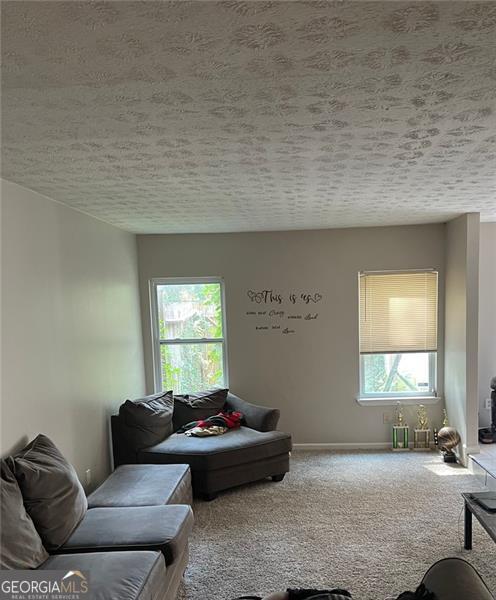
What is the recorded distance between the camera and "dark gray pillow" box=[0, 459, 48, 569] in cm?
192

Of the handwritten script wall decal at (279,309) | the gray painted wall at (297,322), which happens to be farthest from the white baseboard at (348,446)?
the handwritten script wall decal at (279,309)

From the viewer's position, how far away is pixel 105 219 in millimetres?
3752

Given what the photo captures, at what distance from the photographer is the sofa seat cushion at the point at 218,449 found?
3.64 meters

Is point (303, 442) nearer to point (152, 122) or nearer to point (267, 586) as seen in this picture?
point (267, 586)

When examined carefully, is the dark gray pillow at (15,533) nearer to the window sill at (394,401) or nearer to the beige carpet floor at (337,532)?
the beige carpet floor at (337,532)

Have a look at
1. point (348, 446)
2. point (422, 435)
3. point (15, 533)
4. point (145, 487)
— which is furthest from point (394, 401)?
point (15, 533)

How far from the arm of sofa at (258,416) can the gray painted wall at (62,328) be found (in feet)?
3.76

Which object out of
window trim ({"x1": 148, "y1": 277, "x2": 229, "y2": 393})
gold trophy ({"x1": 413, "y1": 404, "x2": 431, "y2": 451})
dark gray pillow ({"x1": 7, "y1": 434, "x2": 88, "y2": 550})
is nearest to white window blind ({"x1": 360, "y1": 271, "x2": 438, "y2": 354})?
gold trophy ({"x1": 413, "y1": 404, "x2": 431, "y2": 451})

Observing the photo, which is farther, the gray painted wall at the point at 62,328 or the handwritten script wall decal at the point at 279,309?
the handwritten script wall decal at the point at 279,309

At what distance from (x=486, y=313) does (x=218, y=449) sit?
319cm

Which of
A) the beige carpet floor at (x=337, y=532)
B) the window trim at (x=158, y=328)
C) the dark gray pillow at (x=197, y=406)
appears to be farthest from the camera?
the window trim at (x=158, y=328)

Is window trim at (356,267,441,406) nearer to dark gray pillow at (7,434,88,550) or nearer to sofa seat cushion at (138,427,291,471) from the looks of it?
sofa seat cushion at (138,427,291,471)

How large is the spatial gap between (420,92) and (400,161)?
0.85 meters

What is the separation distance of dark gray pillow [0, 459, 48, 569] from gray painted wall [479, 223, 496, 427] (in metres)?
4.39
